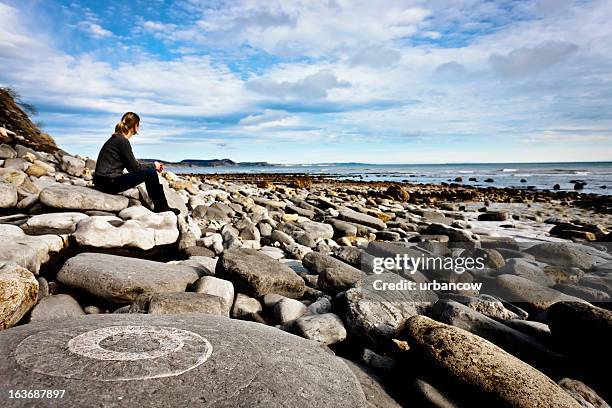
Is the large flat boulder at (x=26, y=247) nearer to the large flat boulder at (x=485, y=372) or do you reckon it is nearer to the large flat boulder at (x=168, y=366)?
the large flat boulder at (x=168, y=366)

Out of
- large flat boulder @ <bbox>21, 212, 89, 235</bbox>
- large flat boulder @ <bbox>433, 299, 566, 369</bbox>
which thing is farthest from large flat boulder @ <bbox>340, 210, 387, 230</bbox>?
large flat boulder @ <bbox>21, 212, 89, 235</bbox>

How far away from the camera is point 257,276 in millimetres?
4395

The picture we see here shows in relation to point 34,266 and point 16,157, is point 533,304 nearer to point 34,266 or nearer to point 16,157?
point 34,266

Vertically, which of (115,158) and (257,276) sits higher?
(115,158)

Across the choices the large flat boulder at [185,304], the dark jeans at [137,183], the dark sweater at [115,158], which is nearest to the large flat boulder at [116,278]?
the large flat boulder at [185,304]

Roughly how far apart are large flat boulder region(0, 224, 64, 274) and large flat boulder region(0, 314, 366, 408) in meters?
1.69

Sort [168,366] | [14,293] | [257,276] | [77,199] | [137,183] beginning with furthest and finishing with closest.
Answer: [137,183] < [77,199] < [257,276] < [14,293] < [168,366]

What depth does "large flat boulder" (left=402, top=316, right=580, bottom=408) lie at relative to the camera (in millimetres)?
2309

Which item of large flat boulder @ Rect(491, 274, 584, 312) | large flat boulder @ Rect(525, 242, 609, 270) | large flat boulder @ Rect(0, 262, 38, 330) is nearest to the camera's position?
large flat boulder @ Rect(0, 262, 38, 330)

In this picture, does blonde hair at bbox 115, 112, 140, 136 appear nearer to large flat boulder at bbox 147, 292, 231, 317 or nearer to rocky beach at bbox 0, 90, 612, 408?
rocky beach at bbox 0, 90, 612, 408

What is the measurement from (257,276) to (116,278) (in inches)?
58.1

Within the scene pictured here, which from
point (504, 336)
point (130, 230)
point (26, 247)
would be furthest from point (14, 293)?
point (504, 336)

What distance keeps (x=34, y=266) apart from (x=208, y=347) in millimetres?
2904

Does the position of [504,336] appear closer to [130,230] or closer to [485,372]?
[485,372]
